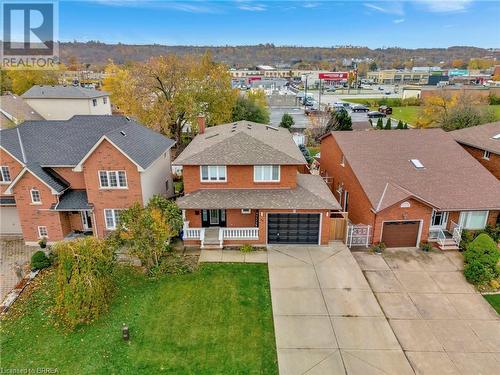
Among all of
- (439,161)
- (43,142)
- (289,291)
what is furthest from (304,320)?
(43,142)

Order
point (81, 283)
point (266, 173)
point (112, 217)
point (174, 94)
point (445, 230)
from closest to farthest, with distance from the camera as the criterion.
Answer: point (81, 283) < point (112, 217) < point (266, 173) < point (445, 230) < point (174, 94)

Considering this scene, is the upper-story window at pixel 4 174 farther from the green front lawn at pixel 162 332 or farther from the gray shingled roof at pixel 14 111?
the gray shingled roof at pixel 14 111

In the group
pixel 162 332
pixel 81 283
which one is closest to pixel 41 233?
A: pixel 81 283

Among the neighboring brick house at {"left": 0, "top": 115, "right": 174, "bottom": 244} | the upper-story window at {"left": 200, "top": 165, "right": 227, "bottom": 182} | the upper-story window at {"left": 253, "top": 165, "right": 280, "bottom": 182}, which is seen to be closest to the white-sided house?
the neighboring brick house at {"left": 0, "top": 115, "right": 174, "bottom": 244}

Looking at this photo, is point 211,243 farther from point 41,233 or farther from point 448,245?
point 448,245

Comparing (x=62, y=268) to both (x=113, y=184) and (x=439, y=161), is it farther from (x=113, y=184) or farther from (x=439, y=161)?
(x=439, y=161)

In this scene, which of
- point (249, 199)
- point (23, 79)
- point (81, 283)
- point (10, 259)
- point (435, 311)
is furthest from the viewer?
point (23, 79)

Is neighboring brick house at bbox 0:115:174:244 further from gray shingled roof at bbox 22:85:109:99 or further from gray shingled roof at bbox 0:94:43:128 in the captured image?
gray shingled roof at bbox 22:85:109:99
